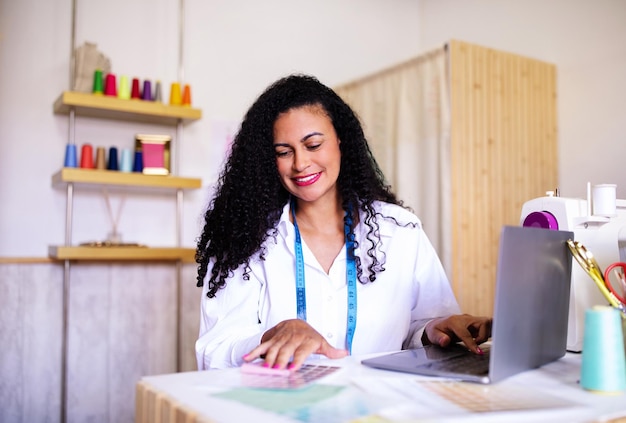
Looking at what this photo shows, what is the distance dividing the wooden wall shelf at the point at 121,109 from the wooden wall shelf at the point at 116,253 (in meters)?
0.62

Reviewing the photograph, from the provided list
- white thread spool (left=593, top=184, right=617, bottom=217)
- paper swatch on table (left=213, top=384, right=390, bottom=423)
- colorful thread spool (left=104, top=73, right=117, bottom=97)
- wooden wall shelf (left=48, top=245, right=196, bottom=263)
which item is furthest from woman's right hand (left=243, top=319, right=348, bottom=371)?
colorful thread spool (left=104, top=73, right=117, bottom=97)

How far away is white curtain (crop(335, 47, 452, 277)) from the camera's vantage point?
2854 millimetres

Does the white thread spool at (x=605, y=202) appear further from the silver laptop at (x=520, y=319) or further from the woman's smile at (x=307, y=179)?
the woman's smile at (x=307, y=179)

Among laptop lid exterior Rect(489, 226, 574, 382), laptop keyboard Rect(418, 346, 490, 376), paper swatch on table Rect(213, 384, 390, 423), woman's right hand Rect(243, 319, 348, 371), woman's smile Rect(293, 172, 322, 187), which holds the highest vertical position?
woman's smile Rect(293, 172, 322, 187)

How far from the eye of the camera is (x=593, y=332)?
86cm

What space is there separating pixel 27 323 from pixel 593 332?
2.49 meters

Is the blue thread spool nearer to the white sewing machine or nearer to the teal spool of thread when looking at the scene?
the white sewing machine

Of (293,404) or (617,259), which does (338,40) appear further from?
(293,404)

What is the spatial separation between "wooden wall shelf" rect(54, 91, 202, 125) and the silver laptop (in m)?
2.02

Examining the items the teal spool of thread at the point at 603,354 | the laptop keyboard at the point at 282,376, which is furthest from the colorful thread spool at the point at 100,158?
the teal spool of thread at the point at 603,354

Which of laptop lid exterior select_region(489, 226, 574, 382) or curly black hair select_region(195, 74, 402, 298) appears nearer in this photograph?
laptop lid exterior select_region(489, 226, 574, 382)

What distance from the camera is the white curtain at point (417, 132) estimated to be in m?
2.85

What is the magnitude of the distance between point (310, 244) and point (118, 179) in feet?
4.56

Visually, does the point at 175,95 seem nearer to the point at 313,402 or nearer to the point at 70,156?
the point at 70,156
